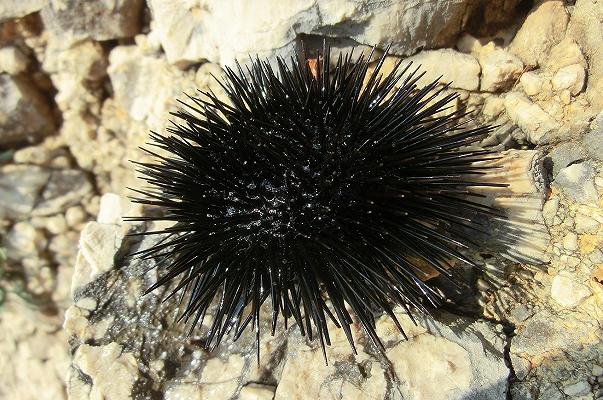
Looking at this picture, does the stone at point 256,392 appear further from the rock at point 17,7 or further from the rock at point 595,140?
the rock at point 17,7

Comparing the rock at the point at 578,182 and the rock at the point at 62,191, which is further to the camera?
the rock at the point at 62,191

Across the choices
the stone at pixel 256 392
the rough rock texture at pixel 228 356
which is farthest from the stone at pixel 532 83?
the stone at pixel 256 392

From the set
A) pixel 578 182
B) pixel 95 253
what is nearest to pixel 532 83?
pixel 578 182

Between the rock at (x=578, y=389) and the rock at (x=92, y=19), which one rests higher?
the rock at (x=92, y=19)

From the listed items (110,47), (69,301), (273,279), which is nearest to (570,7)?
(273,279)

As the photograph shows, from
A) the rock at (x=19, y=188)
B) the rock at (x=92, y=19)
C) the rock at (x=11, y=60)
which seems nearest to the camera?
the rock at (x=92, y=19)

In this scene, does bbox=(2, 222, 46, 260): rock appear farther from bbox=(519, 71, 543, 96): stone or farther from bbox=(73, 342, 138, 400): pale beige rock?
bbox=(519, 71, 543, 96): stone

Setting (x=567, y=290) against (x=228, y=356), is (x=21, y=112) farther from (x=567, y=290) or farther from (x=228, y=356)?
(x=567, y=290)
